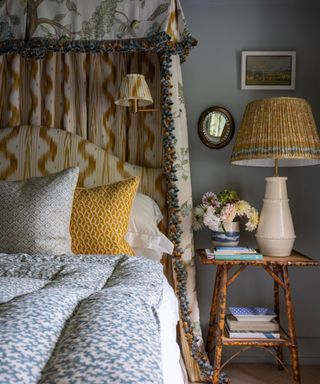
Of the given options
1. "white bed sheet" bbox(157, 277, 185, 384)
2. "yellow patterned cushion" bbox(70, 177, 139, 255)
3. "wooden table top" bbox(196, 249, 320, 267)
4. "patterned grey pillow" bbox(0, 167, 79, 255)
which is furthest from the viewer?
"wooden table top" bbox(196, 249, 320, 267)

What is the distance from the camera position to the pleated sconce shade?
2.44m

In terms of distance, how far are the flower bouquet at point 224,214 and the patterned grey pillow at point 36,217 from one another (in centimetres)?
81

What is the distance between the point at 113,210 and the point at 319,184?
1468 mm

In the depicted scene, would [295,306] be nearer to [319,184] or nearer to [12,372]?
[319,184]

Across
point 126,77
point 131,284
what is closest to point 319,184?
point 126,77

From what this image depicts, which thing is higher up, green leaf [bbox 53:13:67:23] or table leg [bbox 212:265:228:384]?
green leaf [bbox 53:13:67:23]

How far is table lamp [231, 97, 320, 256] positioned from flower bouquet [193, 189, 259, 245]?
0.09m

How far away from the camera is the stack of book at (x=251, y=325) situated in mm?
2322

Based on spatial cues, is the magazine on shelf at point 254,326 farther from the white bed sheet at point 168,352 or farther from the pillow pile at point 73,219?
the white bed sheet at point 168,352

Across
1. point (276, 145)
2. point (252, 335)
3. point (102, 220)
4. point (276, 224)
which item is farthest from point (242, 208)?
point (102, 220)

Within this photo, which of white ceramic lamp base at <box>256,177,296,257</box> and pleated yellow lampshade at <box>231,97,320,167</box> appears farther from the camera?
white ceramic lamp base at <box>256,177,296,257</box>

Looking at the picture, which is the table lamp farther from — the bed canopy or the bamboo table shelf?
the bed canopy

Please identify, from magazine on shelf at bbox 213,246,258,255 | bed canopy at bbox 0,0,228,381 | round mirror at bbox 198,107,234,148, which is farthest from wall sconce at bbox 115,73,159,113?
magazine on shelf at bbox 213,246,258,255

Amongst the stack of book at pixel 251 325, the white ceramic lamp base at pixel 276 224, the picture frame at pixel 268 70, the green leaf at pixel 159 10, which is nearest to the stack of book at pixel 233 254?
the white ceramic lamp base at pixel 276 224
